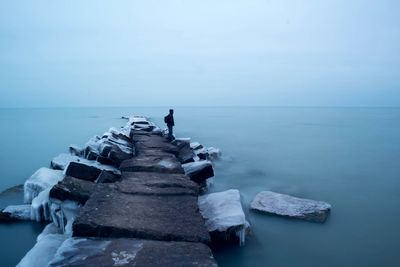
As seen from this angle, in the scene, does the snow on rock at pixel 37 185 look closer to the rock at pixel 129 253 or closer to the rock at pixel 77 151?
the rock at pixel 77 151

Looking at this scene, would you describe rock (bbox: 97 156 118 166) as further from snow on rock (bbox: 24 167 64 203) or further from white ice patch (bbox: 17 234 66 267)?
white ice patch (bbox: 17 234 66 267)

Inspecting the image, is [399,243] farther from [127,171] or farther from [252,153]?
[252,153]

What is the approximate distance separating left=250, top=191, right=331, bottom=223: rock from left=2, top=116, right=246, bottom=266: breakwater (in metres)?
1.06

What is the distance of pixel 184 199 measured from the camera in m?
3.40

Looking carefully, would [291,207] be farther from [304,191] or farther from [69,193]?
[69,193]

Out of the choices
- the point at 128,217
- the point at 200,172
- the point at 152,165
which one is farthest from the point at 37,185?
the point at 128,217

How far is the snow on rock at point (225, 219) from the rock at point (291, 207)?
106 cm

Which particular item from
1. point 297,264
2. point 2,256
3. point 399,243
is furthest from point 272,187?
point 2,256

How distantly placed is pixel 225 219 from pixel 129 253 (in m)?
1.48

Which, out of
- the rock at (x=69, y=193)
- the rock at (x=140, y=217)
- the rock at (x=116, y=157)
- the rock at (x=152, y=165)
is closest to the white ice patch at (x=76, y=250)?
the rock at (x=140, y=217)

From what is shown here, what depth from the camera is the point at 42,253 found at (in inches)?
112

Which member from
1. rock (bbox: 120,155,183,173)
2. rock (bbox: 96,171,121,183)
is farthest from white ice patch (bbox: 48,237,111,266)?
rock (bbox: 120,155,183,173)

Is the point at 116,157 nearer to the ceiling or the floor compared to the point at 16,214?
nearer to the ceiling

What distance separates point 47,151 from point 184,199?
9.73 m
